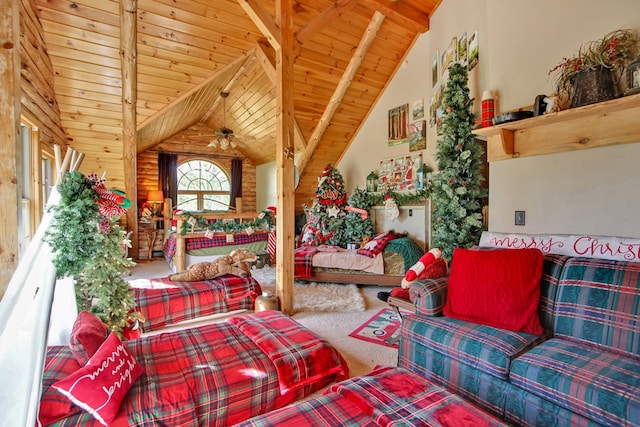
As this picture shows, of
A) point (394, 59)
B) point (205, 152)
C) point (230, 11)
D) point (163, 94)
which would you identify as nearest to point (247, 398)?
point (230, 11)

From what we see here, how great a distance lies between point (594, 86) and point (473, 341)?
184 centimetres

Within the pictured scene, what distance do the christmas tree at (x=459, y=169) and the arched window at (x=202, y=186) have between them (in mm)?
6519

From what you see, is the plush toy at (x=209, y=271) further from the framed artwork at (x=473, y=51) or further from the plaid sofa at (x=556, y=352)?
the framed artwork at (x=473, y=51)

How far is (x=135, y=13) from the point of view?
3.37 m

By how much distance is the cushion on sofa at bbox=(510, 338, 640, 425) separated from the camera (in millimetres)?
1191

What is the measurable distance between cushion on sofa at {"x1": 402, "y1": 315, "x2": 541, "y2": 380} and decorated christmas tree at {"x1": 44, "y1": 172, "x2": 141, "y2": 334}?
6.69ft

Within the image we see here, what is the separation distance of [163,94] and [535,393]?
5.21 metres

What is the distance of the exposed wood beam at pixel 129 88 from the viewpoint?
3365 millimetres

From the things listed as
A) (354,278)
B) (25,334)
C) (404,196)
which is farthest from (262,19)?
(354,278)

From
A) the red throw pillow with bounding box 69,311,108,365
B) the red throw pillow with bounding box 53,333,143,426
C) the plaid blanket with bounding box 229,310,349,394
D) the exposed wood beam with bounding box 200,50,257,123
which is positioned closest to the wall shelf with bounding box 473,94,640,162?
the plaid blanket with bounding box 229,310,349,394

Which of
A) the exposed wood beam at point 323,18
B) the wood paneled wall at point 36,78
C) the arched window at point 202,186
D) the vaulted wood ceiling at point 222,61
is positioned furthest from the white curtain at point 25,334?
the arched window at point 202,186

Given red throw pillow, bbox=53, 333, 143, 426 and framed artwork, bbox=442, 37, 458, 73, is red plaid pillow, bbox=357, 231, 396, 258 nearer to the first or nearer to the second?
framed artwork, bbox=442, 37, 458, 73

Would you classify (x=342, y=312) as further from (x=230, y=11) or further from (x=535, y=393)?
(x=230, y=11)

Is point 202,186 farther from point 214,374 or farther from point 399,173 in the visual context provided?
point 214,374
